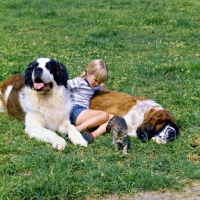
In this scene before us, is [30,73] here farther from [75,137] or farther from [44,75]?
[75,137]

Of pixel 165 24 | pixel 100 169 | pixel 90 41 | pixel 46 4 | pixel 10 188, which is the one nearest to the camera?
pixel 10 188

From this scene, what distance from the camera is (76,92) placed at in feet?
22.0

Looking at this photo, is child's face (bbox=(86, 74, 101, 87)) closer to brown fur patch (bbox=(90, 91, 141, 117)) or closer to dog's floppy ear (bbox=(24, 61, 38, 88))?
brown fur patch (bbox=(90, 91, 141, 117))

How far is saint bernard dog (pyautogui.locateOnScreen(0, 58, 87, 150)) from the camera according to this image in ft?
19.8

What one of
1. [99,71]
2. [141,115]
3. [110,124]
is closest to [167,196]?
[110,124]

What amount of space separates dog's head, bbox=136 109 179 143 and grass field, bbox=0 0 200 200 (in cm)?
12

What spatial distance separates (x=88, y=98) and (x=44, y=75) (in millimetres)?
957

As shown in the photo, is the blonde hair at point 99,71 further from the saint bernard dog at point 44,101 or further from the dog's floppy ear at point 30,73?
the dog's floppy ear at point 30,73

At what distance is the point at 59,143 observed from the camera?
5523mm

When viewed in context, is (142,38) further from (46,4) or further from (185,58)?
(46,4)

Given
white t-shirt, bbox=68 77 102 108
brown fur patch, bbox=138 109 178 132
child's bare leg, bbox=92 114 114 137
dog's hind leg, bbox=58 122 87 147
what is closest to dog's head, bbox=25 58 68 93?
white t-shirt, bbox=68 77 102 108

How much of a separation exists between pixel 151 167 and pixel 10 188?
1.57 metres

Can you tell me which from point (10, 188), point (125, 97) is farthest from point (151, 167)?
point (125, 97)

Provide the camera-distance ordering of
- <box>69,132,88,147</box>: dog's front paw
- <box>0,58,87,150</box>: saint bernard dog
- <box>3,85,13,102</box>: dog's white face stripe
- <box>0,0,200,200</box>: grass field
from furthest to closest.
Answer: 1. <box>3,85,13,102</box>: dog's white face stripe
2. <box>0,58,87,150</box>: saint bernard dog
3. <box>69,132,88,147</box>: dog's front paw
4. <box>0,0,200,200</box>: grass field
